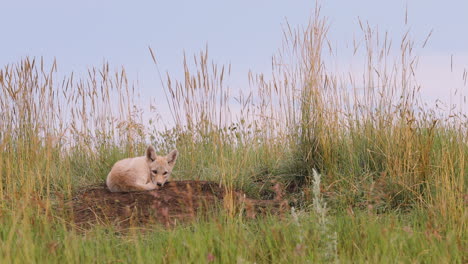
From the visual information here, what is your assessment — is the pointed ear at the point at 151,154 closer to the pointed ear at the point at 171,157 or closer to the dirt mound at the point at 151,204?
the pointed ear at the point at 171,157

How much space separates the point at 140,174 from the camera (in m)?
5.96

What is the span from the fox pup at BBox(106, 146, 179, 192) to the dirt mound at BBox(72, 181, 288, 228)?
4.5 inches

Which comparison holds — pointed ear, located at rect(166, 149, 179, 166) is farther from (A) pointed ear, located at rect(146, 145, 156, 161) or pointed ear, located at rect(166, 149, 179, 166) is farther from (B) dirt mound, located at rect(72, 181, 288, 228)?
(B) dirt mound, located at rect(72, 181, 288, 228)

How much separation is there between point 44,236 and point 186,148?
13.2 feet

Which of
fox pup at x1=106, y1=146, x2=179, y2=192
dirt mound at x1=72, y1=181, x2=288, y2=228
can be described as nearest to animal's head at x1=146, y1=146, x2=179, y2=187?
fox pup at x1=106, y1=146, x2=179, y2=192

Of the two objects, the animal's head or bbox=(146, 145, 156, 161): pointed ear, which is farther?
bbox=(146, 145, 156, 161): pointed ear

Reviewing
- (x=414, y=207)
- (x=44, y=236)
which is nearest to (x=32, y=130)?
(x=44, y=236)

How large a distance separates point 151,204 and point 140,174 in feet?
2.26

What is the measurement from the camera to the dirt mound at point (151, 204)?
488 centimetres

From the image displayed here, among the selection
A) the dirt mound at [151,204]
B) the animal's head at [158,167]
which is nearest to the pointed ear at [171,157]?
the animal's head at [158,167]

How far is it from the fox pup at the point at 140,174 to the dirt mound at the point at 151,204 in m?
0.11

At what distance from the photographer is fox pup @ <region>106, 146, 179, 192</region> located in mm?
5855

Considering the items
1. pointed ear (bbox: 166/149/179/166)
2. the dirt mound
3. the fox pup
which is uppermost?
pointed ear (bbox: 166/149/179/166)

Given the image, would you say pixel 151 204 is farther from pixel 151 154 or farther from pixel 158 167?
pixel 151 154
